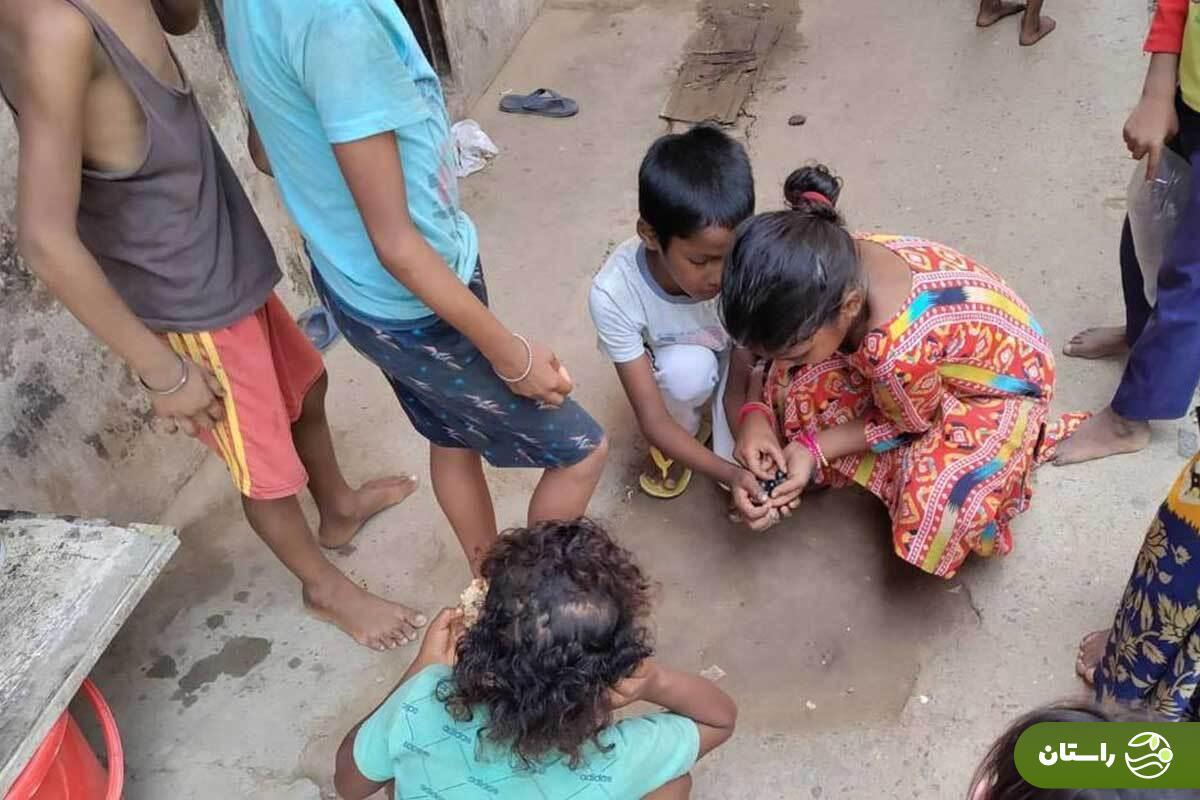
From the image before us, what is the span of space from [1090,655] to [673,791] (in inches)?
32.2

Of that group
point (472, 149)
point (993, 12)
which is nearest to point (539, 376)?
point (472, 149)

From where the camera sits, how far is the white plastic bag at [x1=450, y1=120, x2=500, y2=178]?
3225mm

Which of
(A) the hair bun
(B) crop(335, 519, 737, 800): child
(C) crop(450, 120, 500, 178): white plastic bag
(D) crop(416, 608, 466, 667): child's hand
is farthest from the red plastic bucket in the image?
(C) crop(450, 120, 500, 178): white plastic bag

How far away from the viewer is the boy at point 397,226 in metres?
1.14

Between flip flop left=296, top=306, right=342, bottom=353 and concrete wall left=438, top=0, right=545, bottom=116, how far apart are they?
1103mm

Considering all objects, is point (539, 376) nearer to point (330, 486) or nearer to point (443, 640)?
point (443, 640)

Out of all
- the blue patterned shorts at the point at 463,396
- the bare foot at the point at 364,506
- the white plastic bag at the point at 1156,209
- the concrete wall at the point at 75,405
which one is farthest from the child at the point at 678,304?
the concrete wall at the point at 75,405

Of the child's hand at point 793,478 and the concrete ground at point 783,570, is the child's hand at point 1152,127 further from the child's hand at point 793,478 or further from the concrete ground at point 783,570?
the child's hand at point 793,478

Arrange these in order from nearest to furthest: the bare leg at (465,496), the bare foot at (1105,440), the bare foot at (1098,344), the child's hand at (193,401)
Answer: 1. the child's hand at (193,401)
2. the bare leg at (465,496)
3. the bare foot at (1105,440)
4. the bare foot at (1098,344)

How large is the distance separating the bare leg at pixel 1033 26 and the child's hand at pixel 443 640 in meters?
3.01

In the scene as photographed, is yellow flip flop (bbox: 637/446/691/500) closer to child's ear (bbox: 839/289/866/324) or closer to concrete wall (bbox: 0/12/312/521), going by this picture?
child's ear (bbox: 839/289/866/324)

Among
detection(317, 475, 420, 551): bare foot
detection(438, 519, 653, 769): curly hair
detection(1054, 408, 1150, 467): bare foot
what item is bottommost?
detection(317, 475, 420, 551): bare foot

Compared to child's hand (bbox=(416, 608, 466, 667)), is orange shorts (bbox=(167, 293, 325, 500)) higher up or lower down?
higher up

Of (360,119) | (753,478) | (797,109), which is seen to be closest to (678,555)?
(753,478)
